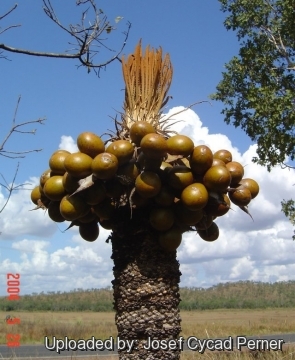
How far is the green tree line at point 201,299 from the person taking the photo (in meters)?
79.8

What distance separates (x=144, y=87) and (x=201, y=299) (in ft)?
307

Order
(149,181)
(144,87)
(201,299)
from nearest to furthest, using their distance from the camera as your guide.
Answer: (149,181)
(144,87)
(201,299)

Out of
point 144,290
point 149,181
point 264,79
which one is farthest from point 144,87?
point 264,79

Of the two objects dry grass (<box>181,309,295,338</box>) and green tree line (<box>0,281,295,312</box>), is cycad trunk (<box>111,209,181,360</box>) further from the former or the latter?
green tree line (<box>0,281,295,312</box>)

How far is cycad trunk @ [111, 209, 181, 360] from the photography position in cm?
309

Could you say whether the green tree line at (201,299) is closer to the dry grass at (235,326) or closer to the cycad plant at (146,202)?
the dry grass at (235,326)

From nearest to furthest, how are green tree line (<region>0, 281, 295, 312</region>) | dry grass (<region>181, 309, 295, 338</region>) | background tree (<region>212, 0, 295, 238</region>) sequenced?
background tree (<region>212, 0, 295, 238</region>)
dry grass (<region>181, 309, 295, 338</region>)
green tree line (<region>0, 281, 295, 312</region>)

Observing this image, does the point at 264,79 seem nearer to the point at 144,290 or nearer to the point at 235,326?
the point at 144,290

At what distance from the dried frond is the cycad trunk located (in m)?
0.59

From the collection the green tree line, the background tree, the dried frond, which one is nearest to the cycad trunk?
the dried frond

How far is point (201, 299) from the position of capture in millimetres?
94312

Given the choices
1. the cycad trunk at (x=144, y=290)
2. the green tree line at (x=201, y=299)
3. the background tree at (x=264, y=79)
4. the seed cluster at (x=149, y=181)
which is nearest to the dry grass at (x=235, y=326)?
the background tree at (x=264, y=79)

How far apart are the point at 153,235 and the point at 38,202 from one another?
29.7 inches

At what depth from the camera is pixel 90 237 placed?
352cm
